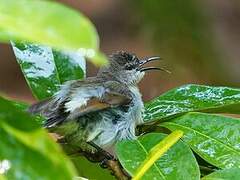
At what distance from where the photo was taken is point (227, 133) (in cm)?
165

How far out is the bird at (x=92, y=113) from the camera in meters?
1.90

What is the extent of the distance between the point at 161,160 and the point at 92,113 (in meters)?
0.78

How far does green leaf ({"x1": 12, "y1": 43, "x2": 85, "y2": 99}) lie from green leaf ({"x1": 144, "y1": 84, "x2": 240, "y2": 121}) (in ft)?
0.81

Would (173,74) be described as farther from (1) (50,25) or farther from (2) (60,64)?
(1) (50,25)

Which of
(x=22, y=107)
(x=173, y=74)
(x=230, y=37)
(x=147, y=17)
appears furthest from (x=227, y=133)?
(x=230, y=37)

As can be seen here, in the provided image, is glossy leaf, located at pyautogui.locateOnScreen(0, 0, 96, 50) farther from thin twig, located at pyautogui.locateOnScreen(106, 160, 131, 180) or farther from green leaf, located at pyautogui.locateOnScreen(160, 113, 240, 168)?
green leaf, located at pyautogui.locateOnScreen(160, 113, 240, 168)

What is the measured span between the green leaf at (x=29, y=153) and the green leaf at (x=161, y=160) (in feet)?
2.18

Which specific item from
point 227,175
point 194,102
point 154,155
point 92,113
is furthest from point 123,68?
point 154,155

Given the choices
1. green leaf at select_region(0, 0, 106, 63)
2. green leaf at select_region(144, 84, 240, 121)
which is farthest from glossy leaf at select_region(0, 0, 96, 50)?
green leaf at select_region(144, 84, 240, 121)

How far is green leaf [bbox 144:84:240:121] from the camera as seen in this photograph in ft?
5.78

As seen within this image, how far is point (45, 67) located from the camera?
196 cm

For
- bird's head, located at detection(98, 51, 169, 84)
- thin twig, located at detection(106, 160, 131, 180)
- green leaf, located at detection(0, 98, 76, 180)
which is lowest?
bird's head, located at detection(98, 51, 169, 84)

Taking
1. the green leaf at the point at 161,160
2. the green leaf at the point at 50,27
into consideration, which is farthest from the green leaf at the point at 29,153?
the green leaf at the point at 161,160

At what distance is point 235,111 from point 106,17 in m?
7.56
